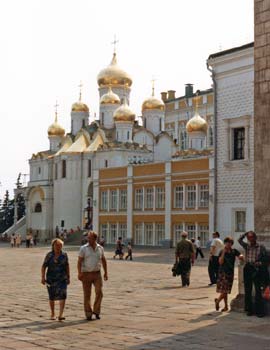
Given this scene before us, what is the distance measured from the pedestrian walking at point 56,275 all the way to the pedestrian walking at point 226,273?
9.75 ft

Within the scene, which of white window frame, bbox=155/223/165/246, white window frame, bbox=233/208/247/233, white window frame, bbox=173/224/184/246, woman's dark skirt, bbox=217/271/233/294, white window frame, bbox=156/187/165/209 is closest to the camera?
woman's dark skirt, bbox=217/271/233/294

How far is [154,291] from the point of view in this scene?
53.4 feet

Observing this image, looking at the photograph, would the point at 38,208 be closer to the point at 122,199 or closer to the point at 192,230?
the point at 122,199

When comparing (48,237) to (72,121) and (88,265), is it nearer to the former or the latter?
(72,121)

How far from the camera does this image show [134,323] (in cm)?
1094

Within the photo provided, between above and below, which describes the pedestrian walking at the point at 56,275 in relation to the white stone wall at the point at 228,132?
below

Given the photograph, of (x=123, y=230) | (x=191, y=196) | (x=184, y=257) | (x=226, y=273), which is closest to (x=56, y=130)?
(x=123, y=230)

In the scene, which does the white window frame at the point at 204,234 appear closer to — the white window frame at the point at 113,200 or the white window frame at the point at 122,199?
the white window frame at the point at 122,199

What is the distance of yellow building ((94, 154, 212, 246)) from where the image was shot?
146 ft

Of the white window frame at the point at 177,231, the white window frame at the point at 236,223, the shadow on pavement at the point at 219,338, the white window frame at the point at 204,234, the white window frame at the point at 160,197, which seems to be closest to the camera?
the shadow on pavement at the point at 219,338

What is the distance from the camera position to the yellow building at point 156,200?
4459cm

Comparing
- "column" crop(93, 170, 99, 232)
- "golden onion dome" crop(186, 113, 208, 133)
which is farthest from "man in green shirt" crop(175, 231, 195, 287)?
"golden onion dome" crop(186, 113, 208, 133)

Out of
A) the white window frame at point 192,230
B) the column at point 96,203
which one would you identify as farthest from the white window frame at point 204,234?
the column at point 96,203

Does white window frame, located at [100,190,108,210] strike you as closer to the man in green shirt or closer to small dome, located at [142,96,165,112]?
small dome, located at [142,96,165,112]
